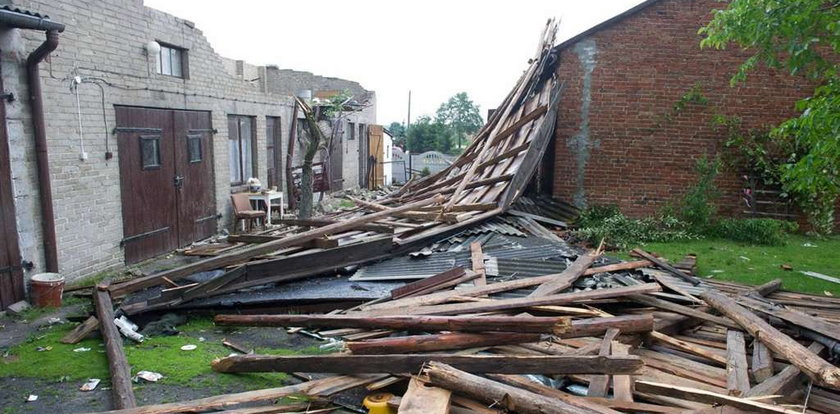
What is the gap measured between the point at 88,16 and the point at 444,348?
7.15 meters

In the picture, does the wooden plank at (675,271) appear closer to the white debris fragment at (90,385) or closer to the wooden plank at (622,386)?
the wooden plank at (622,386)

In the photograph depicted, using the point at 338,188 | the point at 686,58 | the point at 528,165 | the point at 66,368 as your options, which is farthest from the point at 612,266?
the point at 338,188

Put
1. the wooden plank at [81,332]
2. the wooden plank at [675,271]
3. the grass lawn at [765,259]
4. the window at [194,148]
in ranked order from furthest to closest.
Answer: the window at [194,148] → the grass lawn at [765,259] → the wooden plank at [675,271] → the wooden plank at [81,332]

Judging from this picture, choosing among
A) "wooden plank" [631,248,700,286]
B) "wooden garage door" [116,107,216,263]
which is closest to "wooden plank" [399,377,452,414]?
"wooden plank" [631,248,700,286]

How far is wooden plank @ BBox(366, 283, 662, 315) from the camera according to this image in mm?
4875

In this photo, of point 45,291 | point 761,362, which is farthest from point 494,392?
point 45,291

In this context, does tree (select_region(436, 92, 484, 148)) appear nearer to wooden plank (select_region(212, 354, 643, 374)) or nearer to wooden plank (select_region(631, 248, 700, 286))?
wooden plank (select_region(631, 248, 700, 286))

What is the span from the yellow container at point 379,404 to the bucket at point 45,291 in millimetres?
4922

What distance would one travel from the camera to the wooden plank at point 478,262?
5890 mm

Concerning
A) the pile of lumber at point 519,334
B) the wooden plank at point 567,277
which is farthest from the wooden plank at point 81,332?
the wooden plank at point 567,277

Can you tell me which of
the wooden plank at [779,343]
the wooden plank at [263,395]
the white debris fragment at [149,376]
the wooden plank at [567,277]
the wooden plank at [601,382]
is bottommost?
the white debris fragment at [149,376]

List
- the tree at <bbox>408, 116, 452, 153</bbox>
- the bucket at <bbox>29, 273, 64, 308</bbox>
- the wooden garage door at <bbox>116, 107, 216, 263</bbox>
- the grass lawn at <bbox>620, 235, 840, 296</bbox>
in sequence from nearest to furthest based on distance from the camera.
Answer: the bucket at <bbox>29, 273, 64, 308</bbox> < the grass lawn at <bbox>620, 235, 840, 296</bbox> < the wooden garage door at <bbox>116, 107, 216, 263</bbox> < the tree at <bbox>408, 116, 452, 153</bbox>

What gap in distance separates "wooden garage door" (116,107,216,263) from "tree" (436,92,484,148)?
52.9m

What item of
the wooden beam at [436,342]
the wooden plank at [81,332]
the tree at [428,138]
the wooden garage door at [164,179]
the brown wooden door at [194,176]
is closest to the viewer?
the wooden beam at [436,342]
